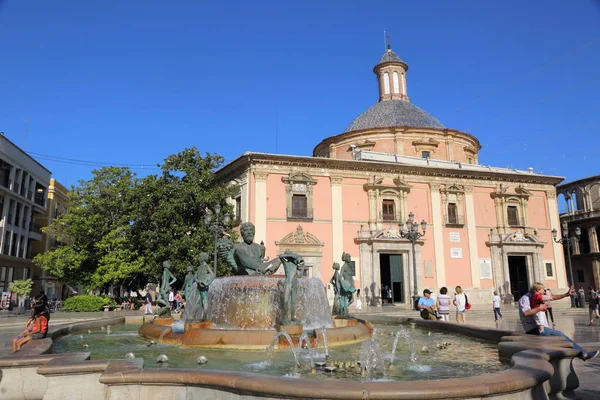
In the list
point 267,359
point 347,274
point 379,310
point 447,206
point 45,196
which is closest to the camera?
point 267,359

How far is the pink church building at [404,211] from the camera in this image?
23.4m

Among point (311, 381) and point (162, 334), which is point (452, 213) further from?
point (311, 381)

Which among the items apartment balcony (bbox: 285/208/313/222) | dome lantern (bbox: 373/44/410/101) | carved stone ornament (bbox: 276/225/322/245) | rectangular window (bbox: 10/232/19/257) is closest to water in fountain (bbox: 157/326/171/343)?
carved stone ornament (bbox: 276/225/322/245)

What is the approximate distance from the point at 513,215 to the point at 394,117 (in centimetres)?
1034

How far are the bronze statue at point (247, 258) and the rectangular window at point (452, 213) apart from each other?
20265 millimetres

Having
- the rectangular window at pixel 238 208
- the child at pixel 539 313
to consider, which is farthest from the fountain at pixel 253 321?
the rectangular window at pixel 238 208

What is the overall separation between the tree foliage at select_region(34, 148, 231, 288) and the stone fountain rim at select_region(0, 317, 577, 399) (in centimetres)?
1601

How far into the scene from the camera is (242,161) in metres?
23.8

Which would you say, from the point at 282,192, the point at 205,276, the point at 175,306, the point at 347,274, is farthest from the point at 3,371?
the point at 282,192

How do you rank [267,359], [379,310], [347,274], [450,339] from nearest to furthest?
[267,359] → [450,339] → [347,274] → [379,310]

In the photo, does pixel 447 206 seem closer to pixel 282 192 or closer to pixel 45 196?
pixel 282 192

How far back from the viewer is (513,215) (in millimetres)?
27656

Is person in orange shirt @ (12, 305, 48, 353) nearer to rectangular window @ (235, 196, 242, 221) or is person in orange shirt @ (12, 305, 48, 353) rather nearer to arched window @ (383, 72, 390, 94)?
rectangular window @ (235, 196, 242, 221)

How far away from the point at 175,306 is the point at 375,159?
1426 cm
